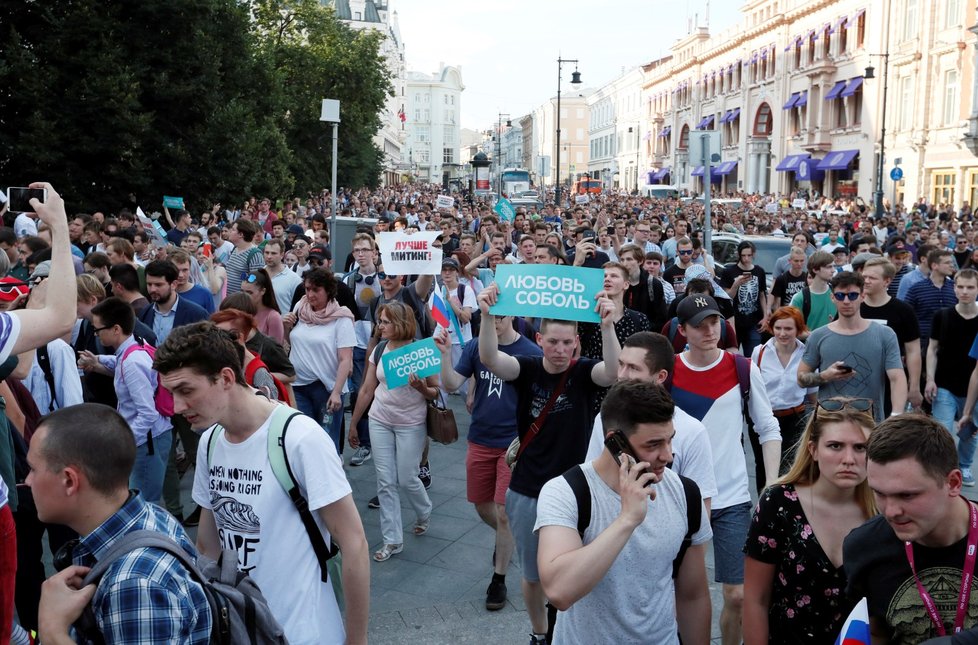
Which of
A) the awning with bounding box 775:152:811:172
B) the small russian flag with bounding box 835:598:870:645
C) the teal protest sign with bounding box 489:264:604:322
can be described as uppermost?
the awning with bounding box 775:152:811:172

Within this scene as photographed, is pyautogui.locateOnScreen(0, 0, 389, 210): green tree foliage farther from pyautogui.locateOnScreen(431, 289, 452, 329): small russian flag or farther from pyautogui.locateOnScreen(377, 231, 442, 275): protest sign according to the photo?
pyautogui.locateOnScreen(431, 289, 452, 329): small russian flag

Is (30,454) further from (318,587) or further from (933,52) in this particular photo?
(933,52)

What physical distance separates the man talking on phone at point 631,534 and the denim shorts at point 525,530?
137 cm

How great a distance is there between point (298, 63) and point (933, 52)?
27.4 meters

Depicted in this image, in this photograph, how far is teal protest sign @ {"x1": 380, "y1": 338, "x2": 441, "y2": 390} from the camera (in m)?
5.90

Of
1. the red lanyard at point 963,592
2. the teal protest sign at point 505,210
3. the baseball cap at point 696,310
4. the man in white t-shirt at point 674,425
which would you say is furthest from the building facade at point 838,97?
the red lanyard at point 963,592

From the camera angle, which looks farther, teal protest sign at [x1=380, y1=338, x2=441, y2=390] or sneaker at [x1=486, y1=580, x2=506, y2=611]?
teal protest sign at [x1=380, y1=338, x2=441, y2=390]

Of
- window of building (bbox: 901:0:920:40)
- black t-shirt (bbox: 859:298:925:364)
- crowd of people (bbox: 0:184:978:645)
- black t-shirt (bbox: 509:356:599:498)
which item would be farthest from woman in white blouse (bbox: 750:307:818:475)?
window of building (bbox: 901:0:920:40)

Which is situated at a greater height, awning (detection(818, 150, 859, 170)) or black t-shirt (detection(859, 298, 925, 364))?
awning (detection(818, 150, 859, 170))

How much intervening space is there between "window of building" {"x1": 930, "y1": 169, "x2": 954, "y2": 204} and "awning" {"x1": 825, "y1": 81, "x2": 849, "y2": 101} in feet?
32.3

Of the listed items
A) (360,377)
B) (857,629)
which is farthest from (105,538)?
(360,377)

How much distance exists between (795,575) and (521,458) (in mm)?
1803

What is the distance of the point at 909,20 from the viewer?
137 feet

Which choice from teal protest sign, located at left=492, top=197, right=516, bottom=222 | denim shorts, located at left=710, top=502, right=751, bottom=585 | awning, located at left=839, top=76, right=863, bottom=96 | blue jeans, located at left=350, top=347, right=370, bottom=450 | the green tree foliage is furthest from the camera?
awning, located at left=839, top=76, right=863, bottom=96
